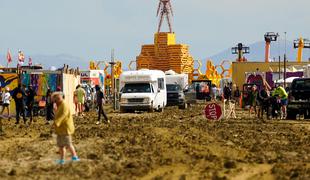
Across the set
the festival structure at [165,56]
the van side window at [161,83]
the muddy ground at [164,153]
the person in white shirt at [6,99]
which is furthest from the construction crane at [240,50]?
the muddy ground at [164,153]

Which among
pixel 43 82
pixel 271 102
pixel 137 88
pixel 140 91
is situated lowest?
pixel 271 102

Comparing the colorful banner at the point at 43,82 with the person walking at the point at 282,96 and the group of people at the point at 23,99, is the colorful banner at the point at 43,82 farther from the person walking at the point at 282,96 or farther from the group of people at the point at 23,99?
the person walking at the point at 282,96

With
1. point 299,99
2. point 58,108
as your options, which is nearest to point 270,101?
point 299,99

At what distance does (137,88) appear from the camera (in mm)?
42500

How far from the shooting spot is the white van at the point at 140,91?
1633 inches

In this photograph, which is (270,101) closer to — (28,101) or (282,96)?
(282,96)

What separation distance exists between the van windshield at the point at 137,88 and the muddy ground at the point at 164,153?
48.3ft

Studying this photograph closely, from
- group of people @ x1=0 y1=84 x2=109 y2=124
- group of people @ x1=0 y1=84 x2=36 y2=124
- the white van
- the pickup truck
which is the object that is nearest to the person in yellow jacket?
group of people @ x1=0 y1=84 x2=109 y2=124

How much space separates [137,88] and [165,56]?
74.7 metres

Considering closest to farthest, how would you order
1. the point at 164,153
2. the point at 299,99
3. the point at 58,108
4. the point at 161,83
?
the point at 58,108
the point at 164,153
the point at 299,99
the point at 161,83

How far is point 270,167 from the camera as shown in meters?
16.0

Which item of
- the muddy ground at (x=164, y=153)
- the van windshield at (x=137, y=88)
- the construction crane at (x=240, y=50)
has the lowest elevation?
the muddy ground at (x=164, y=153)

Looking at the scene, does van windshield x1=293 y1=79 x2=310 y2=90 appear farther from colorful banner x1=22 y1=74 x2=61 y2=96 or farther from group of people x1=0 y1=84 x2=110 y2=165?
colorful banner x1=22 y1=74 x2=61 y2=96

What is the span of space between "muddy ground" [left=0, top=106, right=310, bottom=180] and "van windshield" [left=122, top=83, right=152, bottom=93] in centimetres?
1473
